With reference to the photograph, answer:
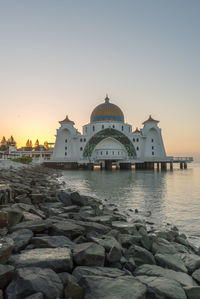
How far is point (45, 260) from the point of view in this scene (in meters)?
3.49

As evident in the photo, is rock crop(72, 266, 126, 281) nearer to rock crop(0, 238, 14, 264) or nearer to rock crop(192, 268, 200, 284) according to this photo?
rock crop(0, 238, 14, 264)

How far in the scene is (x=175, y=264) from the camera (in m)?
4.32

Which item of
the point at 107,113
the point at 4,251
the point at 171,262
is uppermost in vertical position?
the point at 107,113

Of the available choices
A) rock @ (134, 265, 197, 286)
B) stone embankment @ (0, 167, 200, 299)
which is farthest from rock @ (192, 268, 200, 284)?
rock @ (134, 265, 197, 286)

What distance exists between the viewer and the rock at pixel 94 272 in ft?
11.1

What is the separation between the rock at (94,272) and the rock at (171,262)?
3.70 ft

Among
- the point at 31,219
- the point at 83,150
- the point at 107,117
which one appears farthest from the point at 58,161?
the point at 31,219

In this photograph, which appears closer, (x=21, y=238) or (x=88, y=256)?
(x=88, y=256)

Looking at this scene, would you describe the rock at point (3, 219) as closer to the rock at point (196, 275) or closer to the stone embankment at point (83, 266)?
the stone embankment at point (83, 266)

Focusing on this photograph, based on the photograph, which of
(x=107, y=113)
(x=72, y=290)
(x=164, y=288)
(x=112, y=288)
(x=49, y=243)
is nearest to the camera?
(x=72, y=290)

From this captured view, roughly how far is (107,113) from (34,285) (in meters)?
66.9

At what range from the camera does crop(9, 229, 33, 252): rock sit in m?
4.01

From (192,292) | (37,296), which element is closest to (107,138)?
(192,292)

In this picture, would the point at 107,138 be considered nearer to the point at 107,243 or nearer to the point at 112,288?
the point at 107,243
